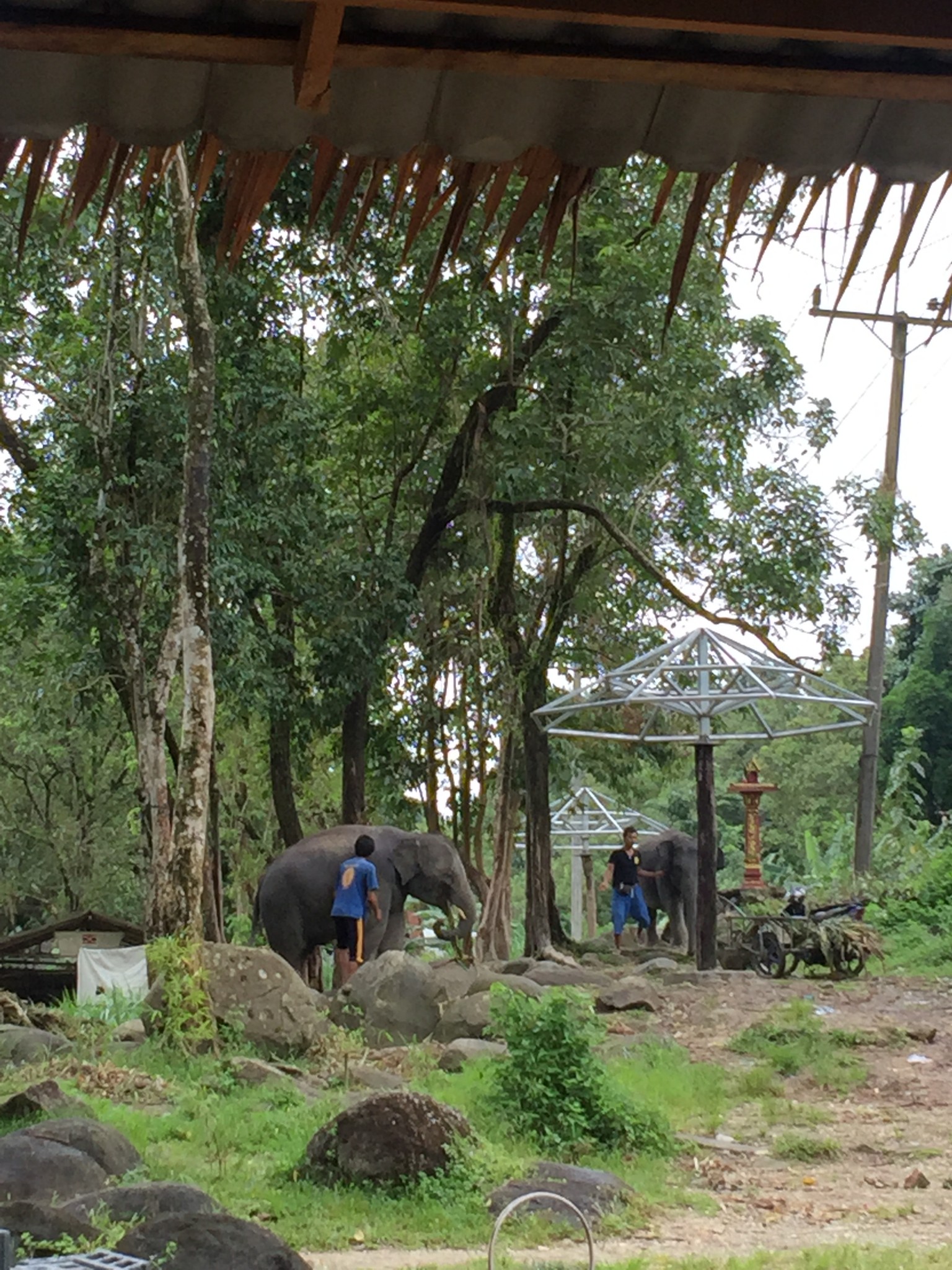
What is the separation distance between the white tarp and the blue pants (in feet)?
18.8

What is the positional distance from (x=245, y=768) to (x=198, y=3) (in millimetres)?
21418

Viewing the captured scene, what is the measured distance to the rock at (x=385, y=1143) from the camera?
6.03m

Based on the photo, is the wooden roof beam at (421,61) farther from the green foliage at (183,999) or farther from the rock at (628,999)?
the rock at (628,999)

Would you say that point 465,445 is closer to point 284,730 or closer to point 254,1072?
point 284,730

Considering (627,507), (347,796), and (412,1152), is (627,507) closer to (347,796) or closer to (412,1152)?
(347,796)

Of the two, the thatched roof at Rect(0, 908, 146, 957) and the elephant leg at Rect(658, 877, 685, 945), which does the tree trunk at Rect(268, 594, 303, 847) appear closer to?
the thatched roof at Rect(0, 908, 146, 957)

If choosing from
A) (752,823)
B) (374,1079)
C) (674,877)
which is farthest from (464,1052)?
(752,823)

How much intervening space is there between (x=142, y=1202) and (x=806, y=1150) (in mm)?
3433

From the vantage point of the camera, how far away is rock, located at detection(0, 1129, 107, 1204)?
5.48m

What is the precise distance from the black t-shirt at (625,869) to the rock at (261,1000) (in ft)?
26.8

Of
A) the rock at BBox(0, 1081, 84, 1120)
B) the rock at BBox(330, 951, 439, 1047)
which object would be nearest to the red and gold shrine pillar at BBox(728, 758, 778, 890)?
the rock at BBox(330, 951, 439, 1047)

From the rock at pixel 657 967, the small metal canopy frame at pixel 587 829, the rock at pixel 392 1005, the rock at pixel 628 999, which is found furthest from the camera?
the small metal canopy frame at pixel 587 829

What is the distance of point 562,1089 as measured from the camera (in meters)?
7.24

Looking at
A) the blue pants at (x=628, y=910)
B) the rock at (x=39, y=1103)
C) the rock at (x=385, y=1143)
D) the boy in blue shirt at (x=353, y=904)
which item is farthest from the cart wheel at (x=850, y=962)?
the rock at (x=39, y=1103)
